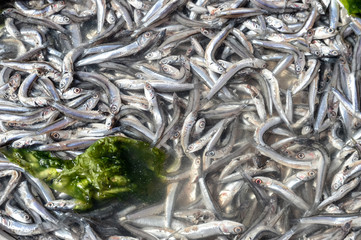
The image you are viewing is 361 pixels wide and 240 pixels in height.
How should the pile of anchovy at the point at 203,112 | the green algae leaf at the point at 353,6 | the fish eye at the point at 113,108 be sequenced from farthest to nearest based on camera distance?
the green algae leaf at the point at 353,6 < the fish eye at the point at 113,108 < the pile of anchovy at the point at 203,112

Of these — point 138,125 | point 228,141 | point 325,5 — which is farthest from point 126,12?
point 325,5

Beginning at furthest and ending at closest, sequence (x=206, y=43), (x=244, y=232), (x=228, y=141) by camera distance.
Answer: (x=206, y=43) → (x=228, y=141) → (x=244, y=232)

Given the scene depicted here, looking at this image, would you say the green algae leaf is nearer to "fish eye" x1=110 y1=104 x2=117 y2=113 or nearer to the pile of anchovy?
the pile of anchovy

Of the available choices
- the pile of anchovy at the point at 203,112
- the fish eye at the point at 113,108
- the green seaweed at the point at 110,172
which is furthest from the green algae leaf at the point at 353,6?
the fish eye at the point at 113,108

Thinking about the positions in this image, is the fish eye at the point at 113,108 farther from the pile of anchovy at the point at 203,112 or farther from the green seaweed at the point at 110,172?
the green seaweed at the point at 110,172

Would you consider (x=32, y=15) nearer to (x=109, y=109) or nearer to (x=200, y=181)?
(x=109, y=109)

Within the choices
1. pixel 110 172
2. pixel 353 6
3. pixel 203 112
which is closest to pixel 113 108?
pixel 110 172
